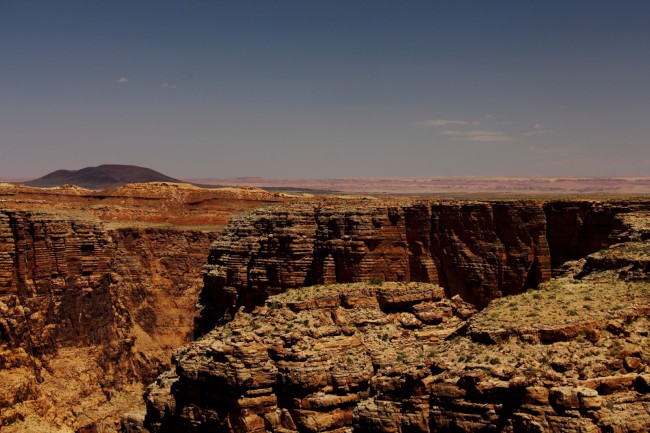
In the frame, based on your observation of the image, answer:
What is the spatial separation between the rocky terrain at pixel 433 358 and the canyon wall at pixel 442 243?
25 cm

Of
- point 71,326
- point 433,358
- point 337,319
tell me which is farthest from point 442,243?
point 71,326

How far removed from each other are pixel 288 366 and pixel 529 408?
1108 centimetres

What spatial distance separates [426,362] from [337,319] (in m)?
8.43

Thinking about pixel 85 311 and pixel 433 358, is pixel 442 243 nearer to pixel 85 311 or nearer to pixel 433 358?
pixel 433 358

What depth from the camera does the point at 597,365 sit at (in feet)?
88.0

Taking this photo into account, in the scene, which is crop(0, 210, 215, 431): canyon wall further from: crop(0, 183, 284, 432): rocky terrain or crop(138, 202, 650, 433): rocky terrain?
crop(138, 202, 650, 433): rocky terrain

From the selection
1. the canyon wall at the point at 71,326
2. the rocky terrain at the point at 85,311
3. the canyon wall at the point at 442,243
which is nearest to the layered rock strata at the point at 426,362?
the canyon wall at the point at 442,243

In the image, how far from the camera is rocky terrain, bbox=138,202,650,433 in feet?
87.1

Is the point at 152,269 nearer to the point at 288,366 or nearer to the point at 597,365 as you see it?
the point at 288,366

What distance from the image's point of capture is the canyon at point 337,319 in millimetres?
27828

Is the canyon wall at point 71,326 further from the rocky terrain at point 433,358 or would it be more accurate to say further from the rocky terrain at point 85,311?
the rocky terrain at point 433,358

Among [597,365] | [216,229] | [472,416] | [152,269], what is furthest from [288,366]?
[216,229]

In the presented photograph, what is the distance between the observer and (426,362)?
30.7m

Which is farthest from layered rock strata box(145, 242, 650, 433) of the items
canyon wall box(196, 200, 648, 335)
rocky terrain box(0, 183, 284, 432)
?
rocky terrain box(0, 183, 284, 432)
